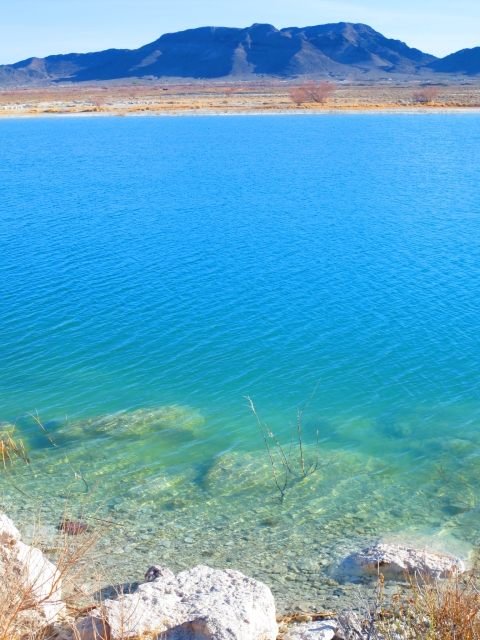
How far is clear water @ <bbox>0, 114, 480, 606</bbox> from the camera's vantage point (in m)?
9.55

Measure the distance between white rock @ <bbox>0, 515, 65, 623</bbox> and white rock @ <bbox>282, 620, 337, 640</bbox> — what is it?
2.20 m

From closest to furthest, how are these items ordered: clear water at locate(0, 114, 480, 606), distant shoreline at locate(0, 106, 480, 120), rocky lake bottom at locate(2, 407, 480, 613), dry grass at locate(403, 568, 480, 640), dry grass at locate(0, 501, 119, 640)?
dry grass at locate(403, 568, 480, 640) < dry grass at locate(0, 501, 119, 640) < rocky lake bottom at locate(2, 407, 480, 613) < clear water at locate(0, 114, 480, 606) < distant shoreline at locate(0, 106, 480, 120)

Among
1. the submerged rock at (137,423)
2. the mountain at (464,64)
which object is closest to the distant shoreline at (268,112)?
the submerged rock at (137,423)

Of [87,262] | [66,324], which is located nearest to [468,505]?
[66,324]

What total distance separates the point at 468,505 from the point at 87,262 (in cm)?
1543

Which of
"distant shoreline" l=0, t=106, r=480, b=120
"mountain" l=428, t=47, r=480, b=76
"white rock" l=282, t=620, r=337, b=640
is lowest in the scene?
"white rock" l=282, t=620, r=337, b=640

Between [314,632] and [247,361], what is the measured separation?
8.78 m

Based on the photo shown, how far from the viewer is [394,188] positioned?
112ft

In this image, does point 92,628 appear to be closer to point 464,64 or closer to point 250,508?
point 250,508

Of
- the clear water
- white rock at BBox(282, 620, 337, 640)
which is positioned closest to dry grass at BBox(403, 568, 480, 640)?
white rock at BBox(282, 620, 337, 640)

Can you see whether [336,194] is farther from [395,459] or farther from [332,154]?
[395,459]

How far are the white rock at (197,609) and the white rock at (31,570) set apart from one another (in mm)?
519

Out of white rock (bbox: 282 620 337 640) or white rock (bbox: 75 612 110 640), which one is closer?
white rock (bbox: 75 612 110 640)

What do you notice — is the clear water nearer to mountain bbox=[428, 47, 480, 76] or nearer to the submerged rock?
the submerged rock
